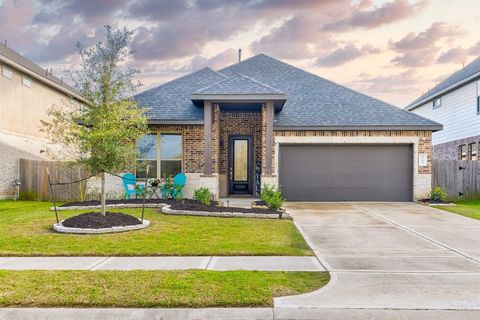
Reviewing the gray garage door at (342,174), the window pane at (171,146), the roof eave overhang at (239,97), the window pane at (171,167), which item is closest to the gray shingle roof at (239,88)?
the roof eave overhang at (239,97)

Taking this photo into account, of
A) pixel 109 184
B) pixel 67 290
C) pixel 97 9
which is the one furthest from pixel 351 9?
pixel 67 290

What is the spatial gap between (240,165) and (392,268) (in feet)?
40.6

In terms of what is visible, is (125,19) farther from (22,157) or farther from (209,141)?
(22,157)

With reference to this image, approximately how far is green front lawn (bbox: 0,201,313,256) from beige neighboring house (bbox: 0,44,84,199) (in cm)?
804

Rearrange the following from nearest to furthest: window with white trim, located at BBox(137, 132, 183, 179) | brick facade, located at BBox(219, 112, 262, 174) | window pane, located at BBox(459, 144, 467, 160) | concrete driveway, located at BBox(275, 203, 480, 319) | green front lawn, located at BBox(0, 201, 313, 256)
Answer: concrete driveway, located at BBox(275, 203, 480, 319), green front lawn, located at BBox(0, 201, 313, 256), window with white trim, located at BBox(137, 132, 183, 179), brick facade, located at BBox(219, 112, 262, 174), window pane, located at BBox(459, 144, 467, 160)

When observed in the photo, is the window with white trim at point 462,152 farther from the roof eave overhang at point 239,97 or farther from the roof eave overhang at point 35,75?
the roof eave overhang at point 35,75

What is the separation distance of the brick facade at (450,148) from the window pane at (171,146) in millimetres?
16025

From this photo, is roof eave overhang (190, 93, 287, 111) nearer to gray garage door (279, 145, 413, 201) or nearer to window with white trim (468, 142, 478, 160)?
gray garage door (279, 145, 413, 201)

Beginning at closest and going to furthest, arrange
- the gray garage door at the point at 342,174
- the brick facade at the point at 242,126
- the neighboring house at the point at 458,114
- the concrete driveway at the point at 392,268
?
the concrete driveway at the point at 392,268 → the gray garage door at the point at 342,174 → the brick facade at the point at 242,126 → the neighboring house at the point at 458,114

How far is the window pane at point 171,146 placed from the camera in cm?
1689

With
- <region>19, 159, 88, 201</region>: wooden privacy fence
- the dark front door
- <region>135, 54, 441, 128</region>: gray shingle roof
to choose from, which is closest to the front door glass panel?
the dark front door

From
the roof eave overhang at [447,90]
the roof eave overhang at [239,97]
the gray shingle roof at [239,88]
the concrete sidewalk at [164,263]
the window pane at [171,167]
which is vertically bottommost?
the concrete sidewalk at [164,263]

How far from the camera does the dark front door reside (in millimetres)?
18312

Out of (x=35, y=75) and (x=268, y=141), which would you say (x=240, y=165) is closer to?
(x=268, y=141)
